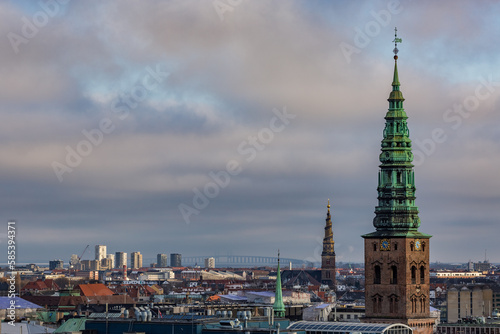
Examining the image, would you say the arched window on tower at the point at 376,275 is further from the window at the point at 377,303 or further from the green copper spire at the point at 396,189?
the green copper spire at the point at 396,189

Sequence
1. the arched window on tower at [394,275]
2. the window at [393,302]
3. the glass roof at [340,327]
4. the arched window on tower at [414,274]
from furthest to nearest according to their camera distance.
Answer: the arched window on tower at [414,274], the arched window on tower at [394,275], the window at [393,302], the glass roof at [340,327]

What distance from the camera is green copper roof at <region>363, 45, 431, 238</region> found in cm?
11456

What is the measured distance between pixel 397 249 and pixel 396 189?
15.9 feet

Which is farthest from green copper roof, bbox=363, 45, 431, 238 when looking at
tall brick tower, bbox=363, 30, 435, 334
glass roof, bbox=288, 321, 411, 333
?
glass roof, bbox=288, 321, 411, 333

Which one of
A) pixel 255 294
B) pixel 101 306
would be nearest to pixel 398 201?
pixel 101 306

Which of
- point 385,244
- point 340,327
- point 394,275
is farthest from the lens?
point 385,244

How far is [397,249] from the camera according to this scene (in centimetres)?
11406

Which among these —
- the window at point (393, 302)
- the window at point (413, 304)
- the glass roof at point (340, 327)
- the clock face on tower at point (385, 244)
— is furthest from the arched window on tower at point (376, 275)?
the glass roof at point (340, 327)

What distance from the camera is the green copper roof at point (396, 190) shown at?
114562mm

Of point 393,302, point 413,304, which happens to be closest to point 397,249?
point 393,302

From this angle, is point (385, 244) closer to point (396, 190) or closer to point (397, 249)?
point (397, 249)

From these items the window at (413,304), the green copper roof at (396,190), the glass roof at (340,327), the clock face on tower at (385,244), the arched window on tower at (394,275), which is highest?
the green copper roof at (396,190)

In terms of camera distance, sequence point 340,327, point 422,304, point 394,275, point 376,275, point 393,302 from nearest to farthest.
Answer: point 340,327 < point 393,302 < point 394,275 < point 422,304 < point 376,275

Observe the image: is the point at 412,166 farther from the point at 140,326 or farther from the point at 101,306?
the point at 101,306
